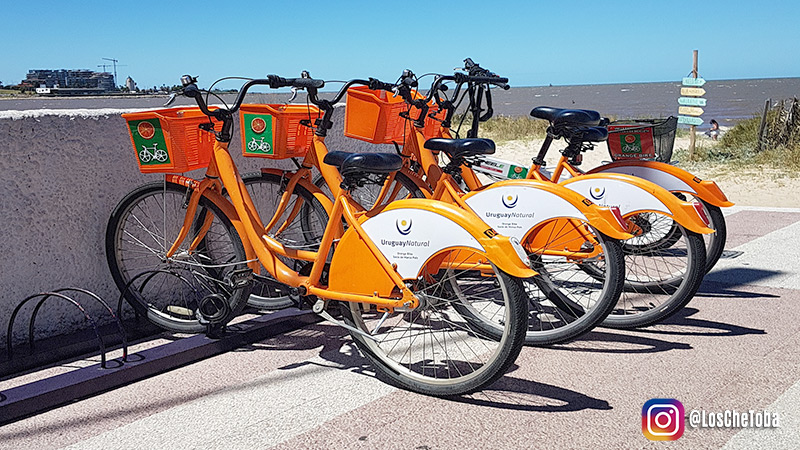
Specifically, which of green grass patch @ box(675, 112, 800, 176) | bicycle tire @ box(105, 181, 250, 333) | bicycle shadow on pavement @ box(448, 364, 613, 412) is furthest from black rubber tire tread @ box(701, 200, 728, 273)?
green grass patch @ box(675, 112, 800, 176)

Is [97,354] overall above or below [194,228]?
below

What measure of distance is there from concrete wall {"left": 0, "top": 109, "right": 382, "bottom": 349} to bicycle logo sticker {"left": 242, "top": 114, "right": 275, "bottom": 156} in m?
0.75

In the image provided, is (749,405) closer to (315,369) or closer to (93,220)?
(315,369)

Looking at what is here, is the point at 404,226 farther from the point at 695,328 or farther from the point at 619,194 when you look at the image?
the point at 695,328

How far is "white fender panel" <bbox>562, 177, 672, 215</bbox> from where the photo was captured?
4238 mm

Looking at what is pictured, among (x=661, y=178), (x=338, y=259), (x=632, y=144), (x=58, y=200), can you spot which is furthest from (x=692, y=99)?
(x=58, y=200)

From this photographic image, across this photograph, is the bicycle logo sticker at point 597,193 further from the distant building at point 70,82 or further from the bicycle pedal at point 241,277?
the distant building at point 70,82

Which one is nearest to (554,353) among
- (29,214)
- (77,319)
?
(77,319)

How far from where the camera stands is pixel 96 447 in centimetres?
293

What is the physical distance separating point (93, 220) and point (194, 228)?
1.95 ft

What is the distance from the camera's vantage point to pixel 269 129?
13.9 ft

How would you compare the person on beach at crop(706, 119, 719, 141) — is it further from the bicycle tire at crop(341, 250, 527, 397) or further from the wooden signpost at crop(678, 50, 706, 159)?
the bicycle tire at crop(341, 250, 527, 397)

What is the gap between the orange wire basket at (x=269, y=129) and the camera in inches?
167

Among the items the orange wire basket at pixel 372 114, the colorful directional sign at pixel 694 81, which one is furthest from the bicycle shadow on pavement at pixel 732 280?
the colorful directional sign at pixel 694 81
